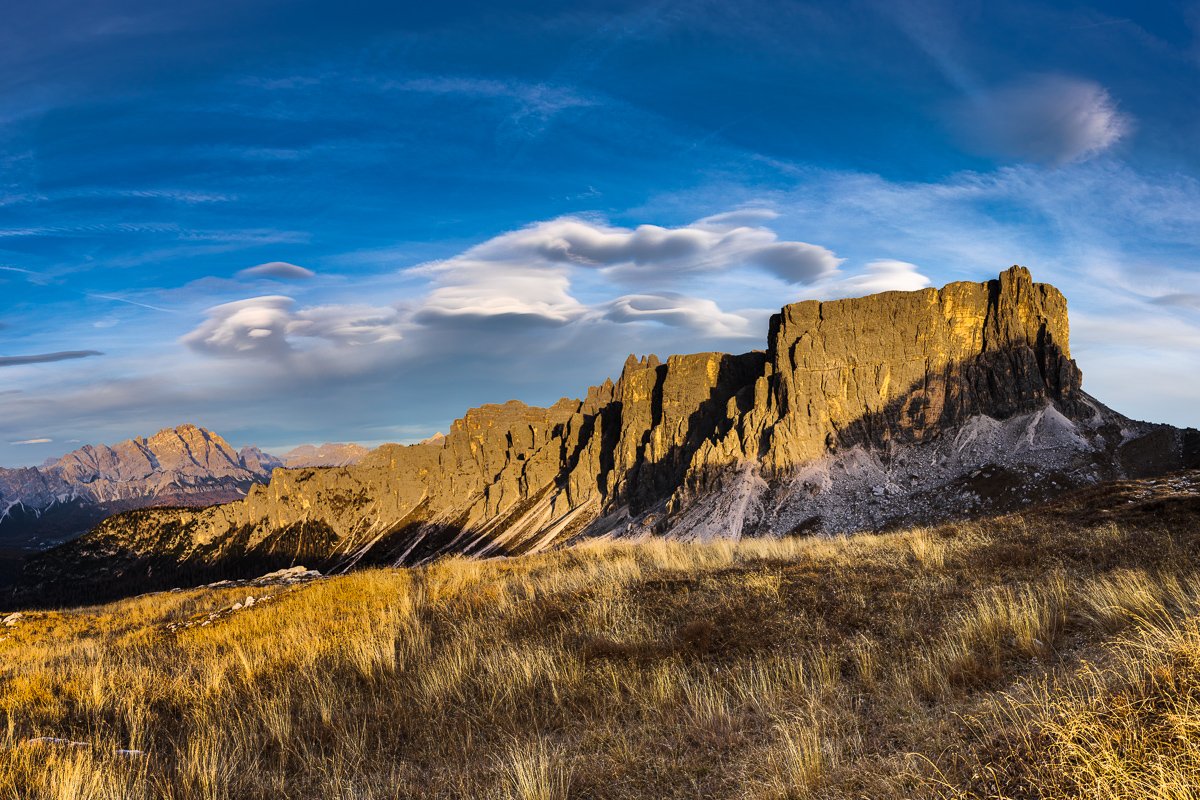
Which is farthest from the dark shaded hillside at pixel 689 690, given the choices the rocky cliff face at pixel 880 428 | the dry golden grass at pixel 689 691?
the rocky cliff face at pixel 880 428

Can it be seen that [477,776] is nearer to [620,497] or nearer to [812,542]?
[812,542]

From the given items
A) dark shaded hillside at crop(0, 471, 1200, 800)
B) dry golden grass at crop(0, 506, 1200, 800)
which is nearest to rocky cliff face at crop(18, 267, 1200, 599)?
dark shaded hillside at crop(0, 471, 1200, 800)

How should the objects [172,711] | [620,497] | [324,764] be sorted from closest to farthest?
[324,764]
[172,711]
[620,497]

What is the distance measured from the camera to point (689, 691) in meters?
6.30

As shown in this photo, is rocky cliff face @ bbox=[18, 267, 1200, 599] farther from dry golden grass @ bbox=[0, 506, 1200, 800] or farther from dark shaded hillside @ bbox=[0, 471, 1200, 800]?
dry golden grass @ bbox=[0, 506, 1200, 800]

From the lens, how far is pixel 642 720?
6125mm

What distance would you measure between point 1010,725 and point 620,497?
423 feet

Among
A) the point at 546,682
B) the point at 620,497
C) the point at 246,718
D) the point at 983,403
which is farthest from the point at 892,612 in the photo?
the point at 620,497

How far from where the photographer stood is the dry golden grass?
425 centimetres

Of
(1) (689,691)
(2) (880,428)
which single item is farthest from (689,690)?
(2) (880,428)

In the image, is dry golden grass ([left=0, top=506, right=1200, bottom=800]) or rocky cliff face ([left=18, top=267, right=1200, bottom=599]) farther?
rocky cliff face ([left=18, top=267, right=1200, bottom=599])

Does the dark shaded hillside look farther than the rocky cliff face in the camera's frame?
No

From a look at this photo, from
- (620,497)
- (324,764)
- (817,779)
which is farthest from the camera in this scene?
(620,497)

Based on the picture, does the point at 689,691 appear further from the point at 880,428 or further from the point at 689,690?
the point at 880,428
